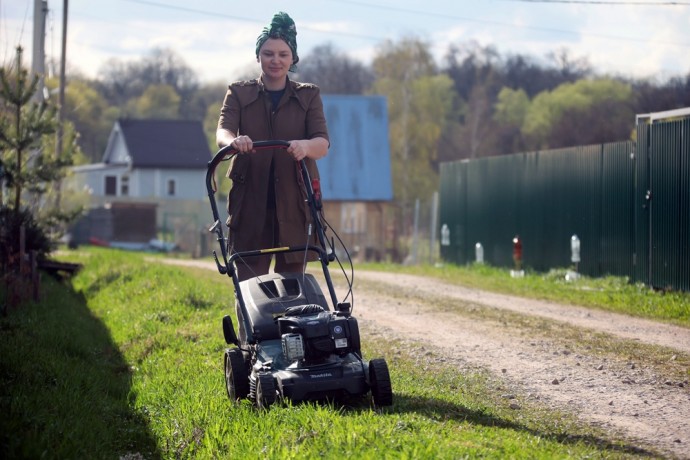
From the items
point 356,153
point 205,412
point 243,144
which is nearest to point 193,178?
A: point 356,153

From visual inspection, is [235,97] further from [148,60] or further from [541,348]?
[148,60]

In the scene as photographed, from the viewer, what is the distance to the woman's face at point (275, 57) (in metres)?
6.81

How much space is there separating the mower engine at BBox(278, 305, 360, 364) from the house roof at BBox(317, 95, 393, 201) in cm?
3099

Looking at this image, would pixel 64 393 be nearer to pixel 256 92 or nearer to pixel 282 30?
pixel 256 92

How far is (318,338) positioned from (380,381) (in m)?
0.46

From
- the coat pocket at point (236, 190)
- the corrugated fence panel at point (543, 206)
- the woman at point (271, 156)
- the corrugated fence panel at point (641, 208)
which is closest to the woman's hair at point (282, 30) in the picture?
the woman at point (271, 156)

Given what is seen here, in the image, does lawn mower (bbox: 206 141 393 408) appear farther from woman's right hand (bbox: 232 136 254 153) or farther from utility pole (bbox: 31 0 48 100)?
utility pole (bbox: 31 0 48 100)

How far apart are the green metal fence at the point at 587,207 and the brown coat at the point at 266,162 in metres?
9.46

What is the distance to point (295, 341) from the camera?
19.3 ft

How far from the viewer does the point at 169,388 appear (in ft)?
26.0

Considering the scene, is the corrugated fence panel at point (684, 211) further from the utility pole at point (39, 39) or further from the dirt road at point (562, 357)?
the utility pole at point (39, 39)

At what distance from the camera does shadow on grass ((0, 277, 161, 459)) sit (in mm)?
5781

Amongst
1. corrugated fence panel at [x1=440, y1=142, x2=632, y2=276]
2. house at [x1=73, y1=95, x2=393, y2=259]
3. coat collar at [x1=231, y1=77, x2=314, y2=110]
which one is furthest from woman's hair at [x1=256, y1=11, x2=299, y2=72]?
house at [x1=73, y1=95, x2=393, y2=259]

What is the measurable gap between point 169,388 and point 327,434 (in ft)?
9.07
